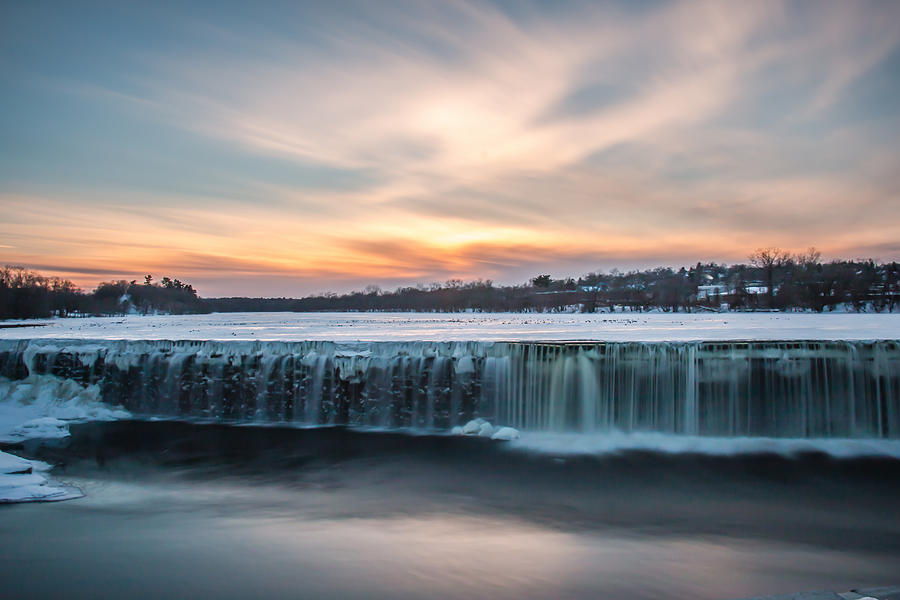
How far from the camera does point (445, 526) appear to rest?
26.1ft

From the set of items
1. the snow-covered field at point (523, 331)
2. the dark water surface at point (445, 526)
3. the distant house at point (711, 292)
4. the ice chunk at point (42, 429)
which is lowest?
the dark water surface at point (445, 526)

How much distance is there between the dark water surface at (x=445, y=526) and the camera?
614 cm

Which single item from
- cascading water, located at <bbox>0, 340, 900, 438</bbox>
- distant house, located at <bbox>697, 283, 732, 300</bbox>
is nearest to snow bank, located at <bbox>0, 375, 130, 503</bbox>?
cascading water, located at <bbox>0, 340, 900, 438</bbox>

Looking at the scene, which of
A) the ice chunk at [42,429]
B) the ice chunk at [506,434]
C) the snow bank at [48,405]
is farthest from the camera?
the snow bank at [48,405]

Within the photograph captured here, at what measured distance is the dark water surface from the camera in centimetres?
614

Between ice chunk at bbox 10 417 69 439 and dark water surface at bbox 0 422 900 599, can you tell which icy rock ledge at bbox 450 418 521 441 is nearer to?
dark water surface at bbox 0 422 900 599

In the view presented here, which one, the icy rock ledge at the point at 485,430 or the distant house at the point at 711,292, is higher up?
the distant house at the point at 711,292

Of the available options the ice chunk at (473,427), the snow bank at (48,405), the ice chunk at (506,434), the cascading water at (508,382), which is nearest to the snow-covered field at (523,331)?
the cascading water at (508,382)

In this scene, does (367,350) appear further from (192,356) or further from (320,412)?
(192,356)

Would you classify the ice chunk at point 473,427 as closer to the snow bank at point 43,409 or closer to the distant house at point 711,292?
the snow bank at point 43,409

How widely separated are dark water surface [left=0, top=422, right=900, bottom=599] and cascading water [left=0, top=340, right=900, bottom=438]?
191 cm

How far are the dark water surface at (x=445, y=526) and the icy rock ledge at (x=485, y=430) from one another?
1.48m

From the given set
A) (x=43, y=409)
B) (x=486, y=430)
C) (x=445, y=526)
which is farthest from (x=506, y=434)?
(x=43, y=409)

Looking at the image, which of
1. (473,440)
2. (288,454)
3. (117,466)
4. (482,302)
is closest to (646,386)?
(473,440)
